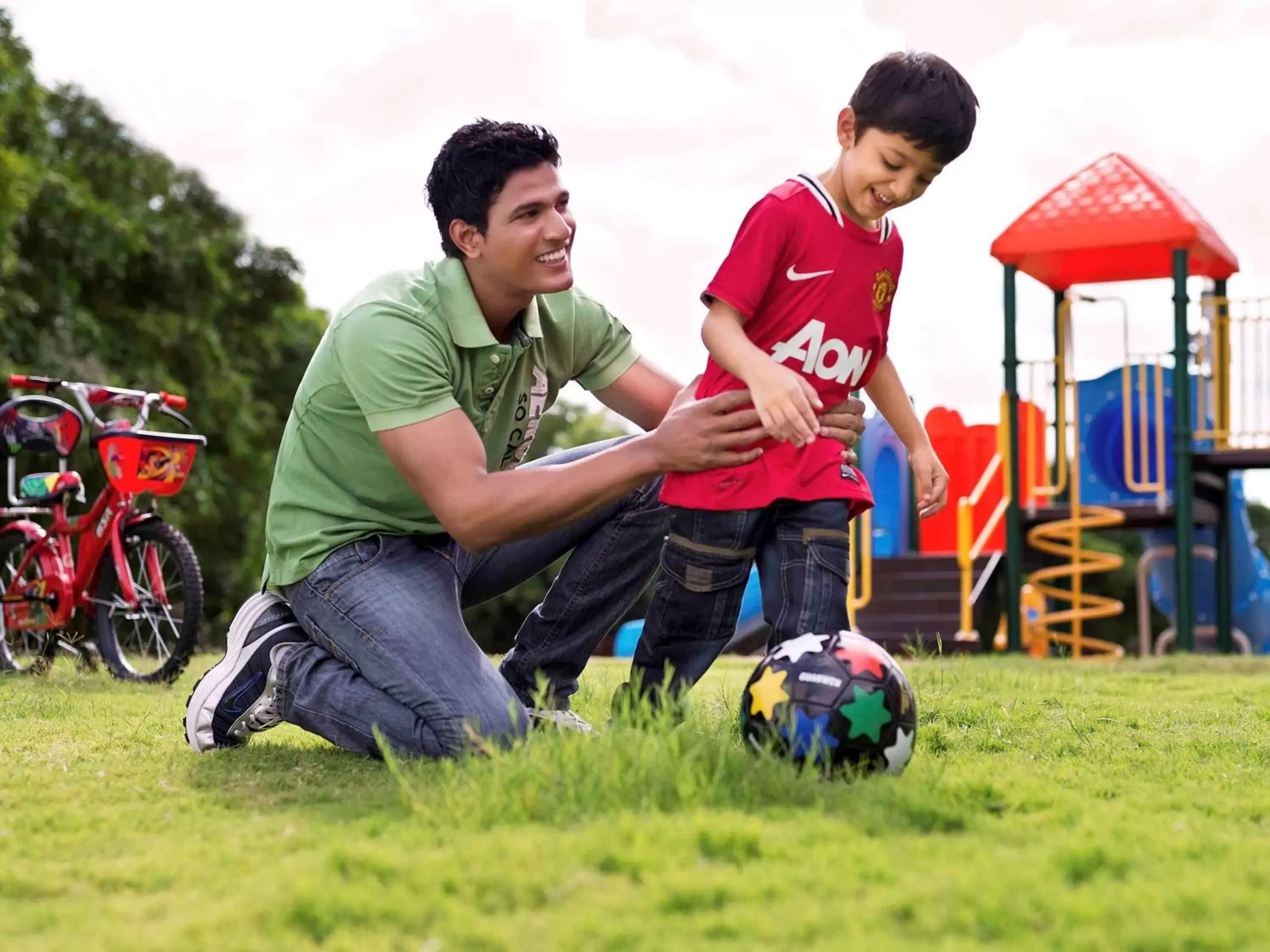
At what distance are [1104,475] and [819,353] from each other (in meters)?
9.63

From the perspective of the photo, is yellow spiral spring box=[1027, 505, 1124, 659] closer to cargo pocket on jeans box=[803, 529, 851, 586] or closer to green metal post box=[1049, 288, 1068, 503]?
green metal post box=[1049, 288, 1068, 503]

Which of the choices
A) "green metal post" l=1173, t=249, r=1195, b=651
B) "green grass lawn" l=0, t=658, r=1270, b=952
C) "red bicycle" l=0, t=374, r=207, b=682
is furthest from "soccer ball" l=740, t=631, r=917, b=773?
"green metal post" l=1173, t=249, r=1195, b=651

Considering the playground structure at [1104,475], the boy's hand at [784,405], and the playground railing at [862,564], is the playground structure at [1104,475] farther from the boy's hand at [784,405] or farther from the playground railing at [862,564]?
the boy's hand at [784,405]

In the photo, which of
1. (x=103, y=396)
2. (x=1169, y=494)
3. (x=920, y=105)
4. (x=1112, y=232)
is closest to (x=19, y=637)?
(x=103, y=396)

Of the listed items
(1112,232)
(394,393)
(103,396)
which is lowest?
(394,393)

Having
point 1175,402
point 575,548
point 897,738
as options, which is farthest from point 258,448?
point 897,738

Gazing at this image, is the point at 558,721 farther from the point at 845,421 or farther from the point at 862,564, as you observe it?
the point at 862,564

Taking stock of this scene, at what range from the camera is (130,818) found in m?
3.00

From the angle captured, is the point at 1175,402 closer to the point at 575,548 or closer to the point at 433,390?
the point at 575,548

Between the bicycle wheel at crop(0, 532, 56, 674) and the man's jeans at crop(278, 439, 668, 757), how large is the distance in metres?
3.39

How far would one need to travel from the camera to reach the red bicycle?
6.53 metres

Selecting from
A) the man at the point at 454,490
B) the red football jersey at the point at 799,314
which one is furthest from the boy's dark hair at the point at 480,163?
the red football jersey at the point at 799,314

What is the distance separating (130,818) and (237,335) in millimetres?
20805

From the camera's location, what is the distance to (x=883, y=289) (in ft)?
12.9
